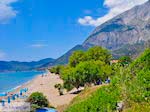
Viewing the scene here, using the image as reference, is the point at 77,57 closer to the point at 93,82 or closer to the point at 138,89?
the point at 93,82

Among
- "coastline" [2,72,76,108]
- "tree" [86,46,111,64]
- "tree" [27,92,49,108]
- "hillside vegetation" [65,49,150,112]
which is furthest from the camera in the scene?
"tree" [86,46,111,64]

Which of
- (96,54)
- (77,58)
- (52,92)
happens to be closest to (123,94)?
A: (77,58)

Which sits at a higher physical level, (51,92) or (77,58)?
(77,58)

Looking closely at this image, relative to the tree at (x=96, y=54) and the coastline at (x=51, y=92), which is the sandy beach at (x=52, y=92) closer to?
the coastline at (x=51, y=92)

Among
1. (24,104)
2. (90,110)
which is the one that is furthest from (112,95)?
(24,104)

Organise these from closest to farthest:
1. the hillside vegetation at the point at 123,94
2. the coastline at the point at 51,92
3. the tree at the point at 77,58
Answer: the hillside vegetation at the point at 123,94
the coastline at the point at 51,92
the tree at the point at 77,58

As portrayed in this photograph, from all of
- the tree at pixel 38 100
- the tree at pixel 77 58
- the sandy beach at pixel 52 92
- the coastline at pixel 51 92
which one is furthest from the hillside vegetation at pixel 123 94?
the tree at pixel 77 58

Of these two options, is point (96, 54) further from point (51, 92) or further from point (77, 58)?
point (51, 92)

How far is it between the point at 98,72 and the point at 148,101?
4695 cm

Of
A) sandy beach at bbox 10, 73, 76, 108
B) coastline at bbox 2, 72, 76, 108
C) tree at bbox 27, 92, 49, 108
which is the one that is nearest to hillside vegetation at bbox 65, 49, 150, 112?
tree at bbox 27, 92, 49, 108

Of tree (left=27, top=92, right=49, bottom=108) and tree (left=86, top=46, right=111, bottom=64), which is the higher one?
tree (left=86, top=46, right=111, bottom=64)

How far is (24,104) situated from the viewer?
3353cm

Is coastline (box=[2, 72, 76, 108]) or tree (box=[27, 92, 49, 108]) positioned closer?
tree (box=[27, 92, 49, 108])

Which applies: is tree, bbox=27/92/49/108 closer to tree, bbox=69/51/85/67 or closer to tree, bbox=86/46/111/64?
tree, bbox=69/51/85/67
